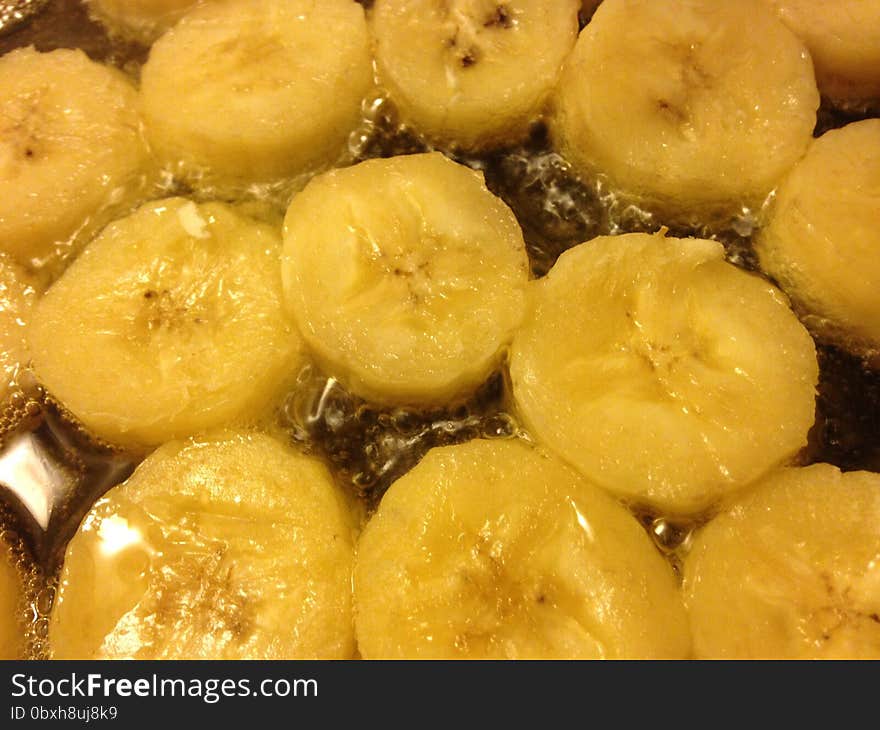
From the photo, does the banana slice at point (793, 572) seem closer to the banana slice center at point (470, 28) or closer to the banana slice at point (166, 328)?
the banana slice at point (166, 328)

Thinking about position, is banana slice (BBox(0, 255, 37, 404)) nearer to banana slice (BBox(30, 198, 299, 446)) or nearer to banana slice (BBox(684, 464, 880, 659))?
banana slice (BBox(30, 198, 299, 446))

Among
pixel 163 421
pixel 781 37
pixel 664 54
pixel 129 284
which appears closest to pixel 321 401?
pixel 163 421

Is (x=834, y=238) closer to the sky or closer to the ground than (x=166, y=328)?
closer to the ground

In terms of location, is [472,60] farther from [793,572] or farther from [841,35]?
[793,572]

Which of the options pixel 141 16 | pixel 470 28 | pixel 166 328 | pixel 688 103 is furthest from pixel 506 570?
pixel 141 16

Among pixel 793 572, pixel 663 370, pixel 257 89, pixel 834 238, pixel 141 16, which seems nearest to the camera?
pixel 793 572

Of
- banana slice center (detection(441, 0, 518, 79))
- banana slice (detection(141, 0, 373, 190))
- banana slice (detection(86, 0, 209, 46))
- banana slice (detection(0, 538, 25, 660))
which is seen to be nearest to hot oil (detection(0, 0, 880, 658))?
banana slice (detection(0, 538, 25, 660))
